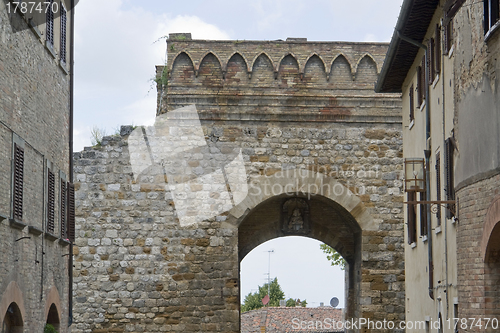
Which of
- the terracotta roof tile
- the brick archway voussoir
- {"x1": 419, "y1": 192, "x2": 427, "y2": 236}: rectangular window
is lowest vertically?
the terracotta roof tile

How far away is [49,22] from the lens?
12.9 metres

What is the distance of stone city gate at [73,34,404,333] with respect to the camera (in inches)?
647

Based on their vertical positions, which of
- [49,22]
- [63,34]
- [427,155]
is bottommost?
[427,155]

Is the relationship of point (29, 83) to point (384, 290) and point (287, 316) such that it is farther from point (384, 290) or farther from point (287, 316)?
point (287, 316)

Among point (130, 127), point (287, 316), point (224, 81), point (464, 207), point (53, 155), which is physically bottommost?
point (287, 316)

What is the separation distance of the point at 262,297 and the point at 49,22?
51.3m

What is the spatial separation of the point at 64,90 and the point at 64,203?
2.04 meters

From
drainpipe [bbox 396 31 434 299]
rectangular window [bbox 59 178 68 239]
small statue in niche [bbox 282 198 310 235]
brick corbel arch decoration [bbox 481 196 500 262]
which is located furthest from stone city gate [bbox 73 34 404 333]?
brick corbel arch decoration [bbox 481 196 500 262]

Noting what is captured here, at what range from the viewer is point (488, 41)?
817cm

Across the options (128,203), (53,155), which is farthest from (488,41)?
(128,203)

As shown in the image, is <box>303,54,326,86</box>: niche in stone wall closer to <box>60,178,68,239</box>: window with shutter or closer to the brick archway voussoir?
the brick archway voussoir

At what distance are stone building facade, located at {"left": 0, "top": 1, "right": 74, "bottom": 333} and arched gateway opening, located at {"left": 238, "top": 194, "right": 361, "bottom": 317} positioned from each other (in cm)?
554

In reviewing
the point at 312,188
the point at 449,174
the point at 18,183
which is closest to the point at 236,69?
the point at 312,188

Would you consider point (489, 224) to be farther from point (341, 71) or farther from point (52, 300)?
point (341, 71)
